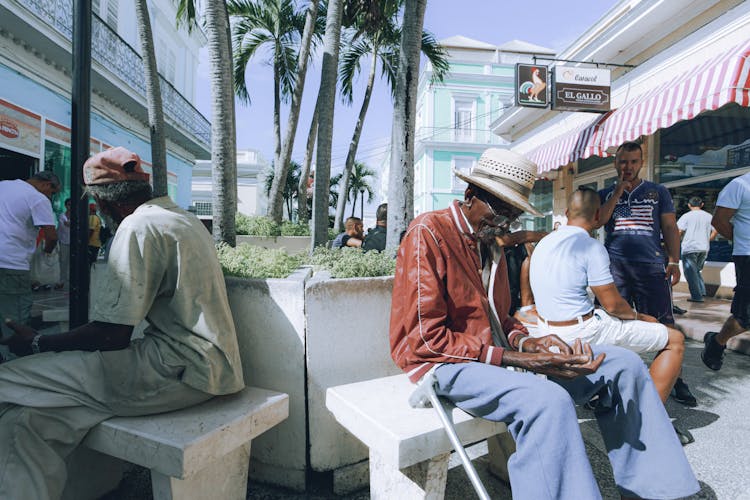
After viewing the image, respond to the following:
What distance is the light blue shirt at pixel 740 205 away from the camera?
398 cm

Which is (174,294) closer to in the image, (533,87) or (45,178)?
(45,178)

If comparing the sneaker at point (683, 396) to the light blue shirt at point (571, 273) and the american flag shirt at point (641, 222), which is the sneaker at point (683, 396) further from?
the light blue shirt at point (571, 273)

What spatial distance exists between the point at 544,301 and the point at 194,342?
2.12 meters

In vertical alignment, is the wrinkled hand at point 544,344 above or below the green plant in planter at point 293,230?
below

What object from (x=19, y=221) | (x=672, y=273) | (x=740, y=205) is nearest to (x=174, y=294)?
(x=19, y=221)

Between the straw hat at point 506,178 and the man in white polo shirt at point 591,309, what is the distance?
2.77 feet

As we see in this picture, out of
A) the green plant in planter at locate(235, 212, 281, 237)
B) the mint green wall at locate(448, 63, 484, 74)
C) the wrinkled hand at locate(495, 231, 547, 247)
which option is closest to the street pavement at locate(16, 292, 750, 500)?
the wrinkled hand at locate(495, 231, 547, 247)

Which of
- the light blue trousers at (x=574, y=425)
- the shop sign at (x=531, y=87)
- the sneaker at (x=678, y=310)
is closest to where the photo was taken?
the light blue trousers at (x=574, y=425)

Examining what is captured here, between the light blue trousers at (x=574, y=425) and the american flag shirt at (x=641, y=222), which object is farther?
the american flag shirt at (x=641, y=222)

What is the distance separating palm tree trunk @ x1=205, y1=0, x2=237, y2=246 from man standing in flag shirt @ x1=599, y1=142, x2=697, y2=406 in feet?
10.8

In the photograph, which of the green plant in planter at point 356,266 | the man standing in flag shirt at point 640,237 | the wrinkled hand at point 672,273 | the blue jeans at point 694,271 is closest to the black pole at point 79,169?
the green plant in planter at point 356,266

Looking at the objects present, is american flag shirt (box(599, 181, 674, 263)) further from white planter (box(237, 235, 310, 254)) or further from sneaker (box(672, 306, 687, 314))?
white planter (box(237, 235, 310, 254))

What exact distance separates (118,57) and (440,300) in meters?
13.8

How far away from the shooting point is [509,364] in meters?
2.01
